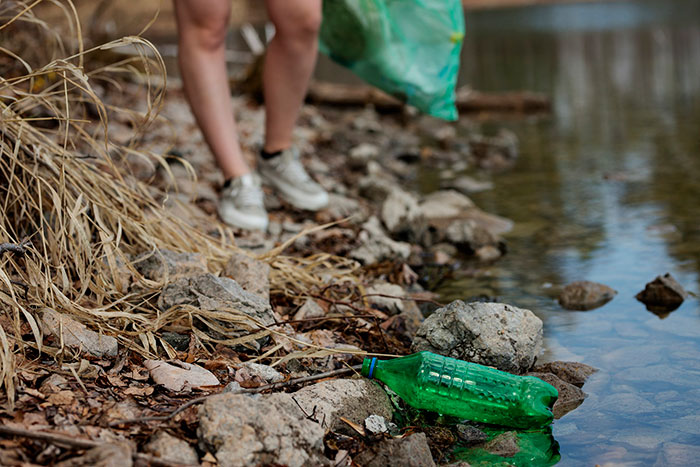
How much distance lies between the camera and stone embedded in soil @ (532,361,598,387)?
1.82 meters

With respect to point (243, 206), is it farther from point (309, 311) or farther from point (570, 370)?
point (570, 370)

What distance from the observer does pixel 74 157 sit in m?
2.08

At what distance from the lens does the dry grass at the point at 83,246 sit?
167 cm

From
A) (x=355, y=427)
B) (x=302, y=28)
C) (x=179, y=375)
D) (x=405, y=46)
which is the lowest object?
(x=355, y=427)

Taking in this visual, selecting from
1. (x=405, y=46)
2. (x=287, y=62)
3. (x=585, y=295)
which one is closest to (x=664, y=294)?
(x=585, y=295)

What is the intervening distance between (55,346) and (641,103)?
237 inches

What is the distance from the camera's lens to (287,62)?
9.18 feet

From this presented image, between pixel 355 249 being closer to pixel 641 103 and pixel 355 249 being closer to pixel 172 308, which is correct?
pixel 172 308

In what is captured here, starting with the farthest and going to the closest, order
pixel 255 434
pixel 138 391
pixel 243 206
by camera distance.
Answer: pixel 243 206 → pixel 138 391 → pixel 255 434

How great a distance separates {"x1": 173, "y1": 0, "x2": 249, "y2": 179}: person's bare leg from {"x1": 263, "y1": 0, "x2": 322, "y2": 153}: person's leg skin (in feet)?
0.63

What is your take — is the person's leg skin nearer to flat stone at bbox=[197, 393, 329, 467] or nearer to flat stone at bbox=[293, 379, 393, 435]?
flat stone at bbox=[293, 379, 393, 435]

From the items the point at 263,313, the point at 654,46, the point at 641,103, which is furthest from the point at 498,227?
the point at 654,46

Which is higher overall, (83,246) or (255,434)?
(83,246)

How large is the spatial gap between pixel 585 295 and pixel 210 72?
4.58 feet
